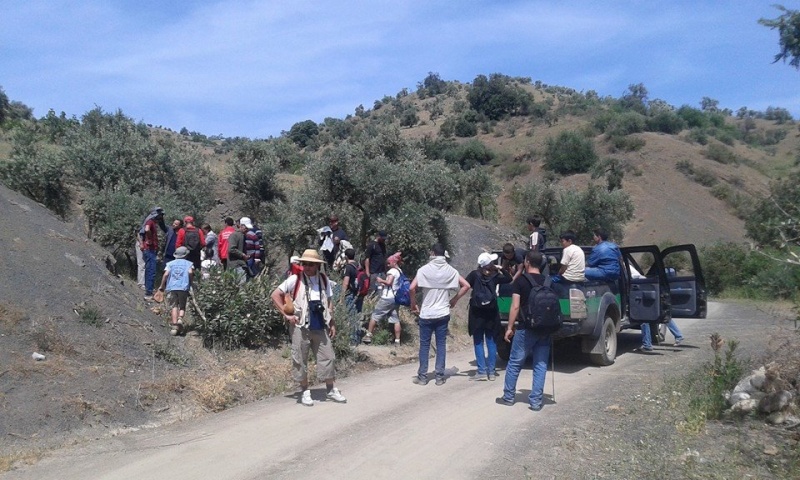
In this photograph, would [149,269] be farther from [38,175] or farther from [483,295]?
[38,175]

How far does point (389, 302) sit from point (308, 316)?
419 cm

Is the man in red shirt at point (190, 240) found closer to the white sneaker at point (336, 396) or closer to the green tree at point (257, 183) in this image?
the white sneaker at point (336, 396)

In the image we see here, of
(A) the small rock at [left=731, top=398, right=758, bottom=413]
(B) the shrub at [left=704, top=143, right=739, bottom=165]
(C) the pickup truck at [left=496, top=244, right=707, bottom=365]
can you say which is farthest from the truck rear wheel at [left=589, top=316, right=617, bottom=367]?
(B) the shrub at [left=704, top=143, right=739, bottom=165]

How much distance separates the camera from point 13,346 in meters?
8.44

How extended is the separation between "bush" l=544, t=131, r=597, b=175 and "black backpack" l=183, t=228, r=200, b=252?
161 feet

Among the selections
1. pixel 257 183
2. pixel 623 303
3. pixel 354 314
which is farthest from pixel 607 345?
pixel 257 183

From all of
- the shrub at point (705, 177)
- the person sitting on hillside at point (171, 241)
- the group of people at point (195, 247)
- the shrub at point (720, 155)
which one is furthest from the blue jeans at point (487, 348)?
the shrub at point (720, 155)

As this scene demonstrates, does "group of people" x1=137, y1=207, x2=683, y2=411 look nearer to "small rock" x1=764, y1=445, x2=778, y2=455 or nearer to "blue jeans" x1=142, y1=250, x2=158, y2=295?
"blue jeans" x1=142, y1=250, x2=158, y2=295

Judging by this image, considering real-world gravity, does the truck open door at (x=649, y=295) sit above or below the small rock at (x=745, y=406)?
above

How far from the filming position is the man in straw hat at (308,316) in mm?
8562

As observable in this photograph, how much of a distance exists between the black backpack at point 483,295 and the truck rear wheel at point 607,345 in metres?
2.09

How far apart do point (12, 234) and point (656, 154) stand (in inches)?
2313

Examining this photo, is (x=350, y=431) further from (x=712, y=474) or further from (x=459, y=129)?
(x=459, y=129)

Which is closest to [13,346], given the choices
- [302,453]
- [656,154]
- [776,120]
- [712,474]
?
[302,453]
